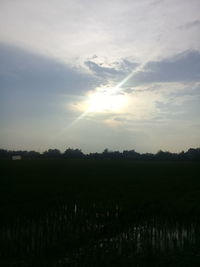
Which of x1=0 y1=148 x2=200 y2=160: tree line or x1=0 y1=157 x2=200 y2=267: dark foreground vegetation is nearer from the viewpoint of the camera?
x1=0 y1=157 x2=200 y2=267: dark foreground vegetation

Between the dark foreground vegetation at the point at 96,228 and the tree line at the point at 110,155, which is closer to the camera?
the dark foreground vegetation at the point at 96,228

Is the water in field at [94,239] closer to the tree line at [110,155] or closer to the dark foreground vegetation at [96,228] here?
the dark foreground vegetation at [96,228]

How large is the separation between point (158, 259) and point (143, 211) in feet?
27.9

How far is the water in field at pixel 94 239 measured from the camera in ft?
32.2

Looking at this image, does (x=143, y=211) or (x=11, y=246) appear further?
(x=143, y=211)

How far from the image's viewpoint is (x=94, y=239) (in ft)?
40.3

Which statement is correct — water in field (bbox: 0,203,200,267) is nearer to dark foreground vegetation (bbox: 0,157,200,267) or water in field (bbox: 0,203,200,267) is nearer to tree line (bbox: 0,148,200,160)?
dark foreground vegetation (bbox: 0,157,200,267)

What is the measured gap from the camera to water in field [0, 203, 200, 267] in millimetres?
9820

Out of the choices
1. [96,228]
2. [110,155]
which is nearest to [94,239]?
[96,228]

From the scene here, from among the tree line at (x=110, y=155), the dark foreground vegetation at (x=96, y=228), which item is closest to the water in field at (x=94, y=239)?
the dark foreground vegetation at (x=96, y=228)

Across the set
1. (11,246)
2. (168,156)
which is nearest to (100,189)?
(11,246)

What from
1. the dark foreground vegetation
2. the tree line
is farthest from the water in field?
the tree line

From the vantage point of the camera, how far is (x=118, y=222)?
51.1 feet

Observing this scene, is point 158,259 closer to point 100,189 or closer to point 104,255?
point 104,255
